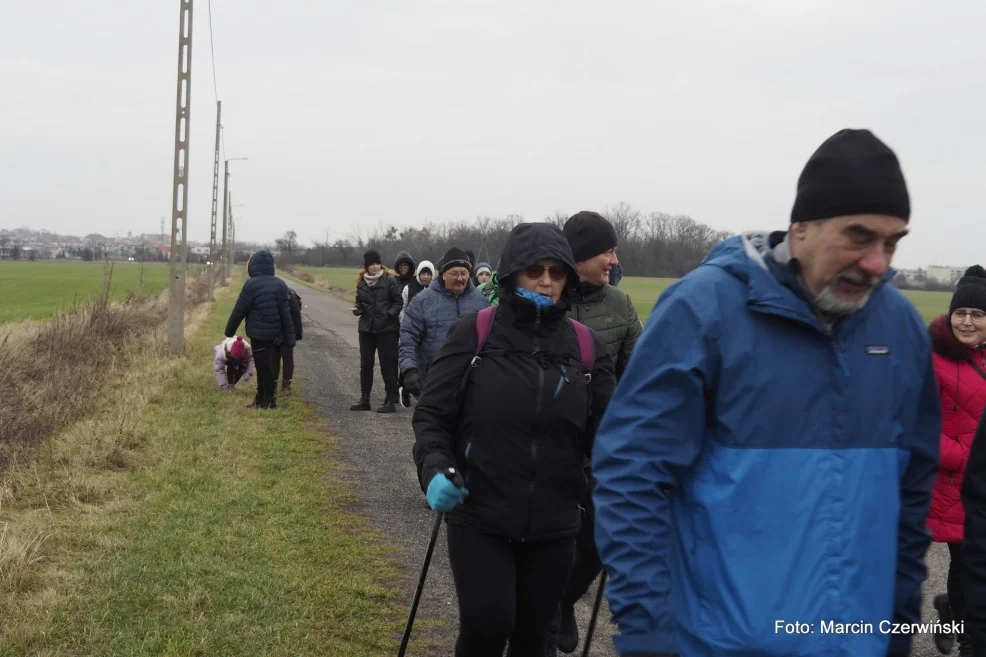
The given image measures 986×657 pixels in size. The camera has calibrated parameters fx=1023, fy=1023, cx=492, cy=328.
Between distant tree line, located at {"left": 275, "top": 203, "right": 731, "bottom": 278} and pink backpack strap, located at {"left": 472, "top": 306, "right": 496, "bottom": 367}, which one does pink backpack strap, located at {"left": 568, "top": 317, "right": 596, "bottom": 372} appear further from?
distant tree line, located at {"left": 275, "top": 203, "right": 731, "bottom": 278}

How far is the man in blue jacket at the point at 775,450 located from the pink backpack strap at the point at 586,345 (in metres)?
1.54

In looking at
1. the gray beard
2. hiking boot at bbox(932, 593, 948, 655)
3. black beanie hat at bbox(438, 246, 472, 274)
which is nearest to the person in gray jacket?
black beanie hat at bbox(438, 246, 472, 274)

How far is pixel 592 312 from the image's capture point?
488 centimetres

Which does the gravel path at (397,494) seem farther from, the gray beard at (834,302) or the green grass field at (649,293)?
the green grass field at (649,293)

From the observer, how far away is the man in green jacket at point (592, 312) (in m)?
4.71

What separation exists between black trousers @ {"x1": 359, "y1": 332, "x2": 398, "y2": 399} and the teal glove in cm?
927

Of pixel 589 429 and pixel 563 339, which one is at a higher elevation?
pixel 563 339

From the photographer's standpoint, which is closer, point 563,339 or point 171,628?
point 563,339

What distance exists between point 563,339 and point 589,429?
37 centimetres

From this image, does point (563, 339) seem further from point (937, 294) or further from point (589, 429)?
point (937, 294)

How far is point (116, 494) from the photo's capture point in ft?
25.1

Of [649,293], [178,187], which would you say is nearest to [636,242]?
[649,293]

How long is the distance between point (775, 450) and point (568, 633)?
3049mm

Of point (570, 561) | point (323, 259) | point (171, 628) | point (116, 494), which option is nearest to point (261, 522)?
point (116, 494)
